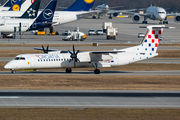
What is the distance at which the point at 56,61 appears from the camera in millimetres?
45656

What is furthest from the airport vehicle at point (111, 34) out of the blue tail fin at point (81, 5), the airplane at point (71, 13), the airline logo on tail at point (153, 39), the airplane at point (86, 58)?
the airplane at point (86, 58)

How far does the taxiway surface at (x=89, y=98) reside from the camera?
27516 mm

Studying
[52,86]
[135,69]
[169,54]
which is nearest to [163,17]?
[169,54]

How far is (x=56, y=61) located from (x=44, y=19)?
55.1 meters

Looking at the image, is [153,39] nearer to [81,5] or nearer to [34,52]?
[34,52]

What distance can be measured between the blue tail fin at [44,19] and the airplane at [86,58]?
4862 cm

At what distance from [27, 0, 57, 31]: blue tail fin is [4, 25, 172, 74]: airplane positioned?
48623 millimetres

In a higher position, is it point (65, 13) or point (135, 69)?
point (65, 13)

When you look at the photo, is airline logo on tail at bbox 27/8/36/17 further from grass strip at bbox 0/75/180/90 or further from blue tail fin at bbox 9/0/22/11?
grass strip at bbox 0/75/180/90

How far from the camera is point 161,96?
31062mm

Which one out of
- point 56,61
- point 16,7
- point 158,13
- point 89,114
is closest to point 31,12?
point 16,7

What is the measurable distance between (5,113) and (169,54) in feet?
172

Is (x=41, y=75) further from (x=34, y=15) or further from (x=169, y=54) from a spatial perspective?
(x=34, y=15)

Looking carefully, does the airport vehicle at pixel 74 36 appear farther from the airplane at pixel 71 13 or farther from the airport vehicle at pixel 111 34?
the airplane at pixel 71 13
